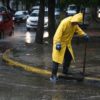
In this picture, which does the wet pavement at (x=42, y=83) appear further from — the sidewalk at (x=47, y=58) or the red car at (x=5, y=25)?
the red car at (x=5, y=25)

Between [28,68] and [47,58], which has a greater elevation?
[28,68]

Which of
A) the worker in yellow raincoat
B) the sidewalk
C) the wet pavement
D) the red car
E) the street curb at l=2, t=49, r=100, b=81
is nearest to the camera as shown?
the wet pavement

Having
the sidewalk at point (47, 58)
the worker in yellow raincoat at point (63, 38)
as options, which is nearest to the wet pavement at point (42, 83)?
the sidewalk at point (47, 58)

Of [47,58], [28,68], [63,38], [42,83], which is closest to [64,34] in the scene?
[63,38]

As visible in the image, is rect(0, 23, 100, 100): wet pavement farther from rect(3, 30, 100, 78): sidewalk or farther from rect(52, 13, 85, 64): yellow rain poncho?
rect(52, 13, 85, 64): yellow rain poncho

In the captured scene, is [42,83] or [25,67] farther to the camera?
[25,67]

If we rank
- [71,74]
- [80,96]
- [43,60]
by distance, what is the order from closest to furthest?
[80,96]
[71,74]
[43,60]

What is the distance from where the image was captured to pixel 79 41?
2638cm

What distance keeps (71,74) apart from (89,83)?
930 millimetres

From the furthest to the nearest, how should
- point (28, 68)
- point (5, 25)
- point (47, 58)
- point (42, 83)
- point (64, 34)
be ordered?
point (5, 25), point (47, 58), point (28, 68), point (64, 34), point (42, 83)

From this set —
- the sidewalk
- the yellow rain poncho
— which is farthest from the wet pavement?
the yellow rain poncho

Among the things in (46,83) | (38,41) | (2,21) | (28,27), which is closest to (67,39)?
(46,83)

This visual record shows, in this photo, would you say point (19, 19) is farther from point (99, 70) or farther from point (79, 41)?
point (99, 70)

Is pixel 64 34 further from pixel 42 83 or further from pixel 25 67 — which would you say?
pixel 25 67
